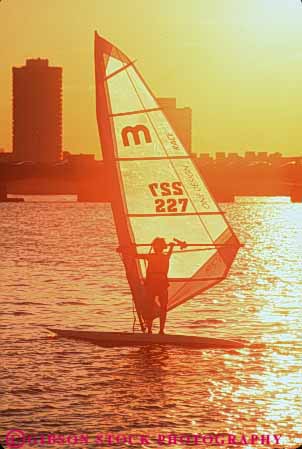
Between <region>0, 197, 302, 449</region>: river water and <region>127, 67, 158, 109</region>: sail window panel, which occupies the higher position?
<region>127, 67, 158, 109</region>: sail window panel

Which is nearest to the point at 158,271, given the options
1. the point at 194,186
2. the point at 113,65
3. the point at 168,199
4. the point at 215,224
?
the point at 168,199

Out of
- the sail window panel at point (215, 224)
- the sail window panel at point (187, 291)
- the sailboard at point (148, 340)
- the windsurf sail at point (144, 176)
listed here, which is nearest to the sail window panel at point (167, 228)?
the windsurf sail at point (144, 176)

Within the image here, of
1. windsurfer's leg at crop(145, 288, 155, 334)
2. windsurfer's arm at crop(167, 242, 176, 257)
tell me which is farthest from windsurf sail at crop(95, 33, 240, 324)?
windsurfer's arm at crop(167, 242, 176, 257)

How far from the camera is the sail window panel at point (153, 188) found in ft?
93.4

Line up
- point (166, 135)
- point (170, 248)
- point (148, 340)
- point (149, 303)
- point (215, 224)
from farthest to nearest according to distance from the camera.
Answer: point (148, 340) → point (215, 224) → point (149, 303) → point (166, 135) → point (170, 248)

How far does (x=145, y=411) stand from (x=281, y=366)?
5.91m

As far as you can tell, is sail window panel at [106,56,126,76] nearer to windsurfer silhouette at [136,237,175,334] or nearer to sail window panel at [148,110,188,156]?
sail window panel at [148,110,188,156]

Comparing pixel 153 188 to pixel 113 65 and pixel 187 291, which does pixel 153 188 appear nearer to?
pixel 187 291

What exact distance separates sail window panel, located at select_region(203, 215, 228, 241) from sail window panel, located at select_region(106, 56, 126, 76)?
12.0 feet

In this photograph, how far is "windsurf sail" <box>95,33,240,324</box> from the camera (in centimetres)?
2831

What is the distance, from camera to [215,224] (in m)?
28.8

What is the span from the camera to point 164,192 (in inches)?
1126

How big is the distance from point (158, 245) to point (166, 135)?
2.42m

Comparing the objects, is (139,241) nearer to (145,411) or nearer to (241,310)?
(145,411)
